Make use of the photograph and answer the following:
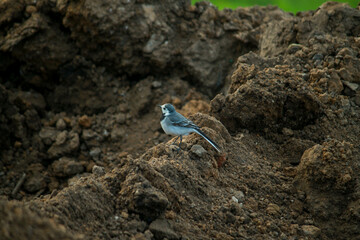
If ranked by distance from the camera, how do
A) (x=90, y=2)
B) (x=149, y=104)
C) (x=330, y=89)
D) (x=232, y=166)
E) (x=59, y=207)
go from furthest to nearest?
(x=149, y=104)
(x=90, y=2)
(x=330, y=89)
(x=232, y=166)
(x=59, y=207)

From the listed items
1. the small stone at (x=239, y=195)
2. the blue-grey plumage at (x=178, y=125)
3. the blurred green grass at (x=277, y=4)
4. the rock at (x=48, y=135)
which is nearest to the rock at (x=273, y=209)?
the small stone at (x=239, y=195)

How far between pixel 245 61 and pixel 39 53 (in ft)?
13.4

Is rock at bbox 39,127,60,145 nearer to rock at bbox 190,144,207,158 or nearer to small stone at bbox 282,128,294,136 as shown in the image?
rock at bbox 190,144,207,158

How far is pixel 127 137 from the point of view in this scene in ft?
24.1

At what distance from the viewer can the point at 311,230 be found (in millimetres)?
3844

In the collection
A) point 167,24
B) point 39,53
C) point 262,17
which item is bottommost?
point 262,17

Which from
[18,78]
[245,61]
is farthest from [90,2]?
[245,61]

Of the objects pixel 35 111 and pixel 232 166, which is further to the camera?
pixel 35 111

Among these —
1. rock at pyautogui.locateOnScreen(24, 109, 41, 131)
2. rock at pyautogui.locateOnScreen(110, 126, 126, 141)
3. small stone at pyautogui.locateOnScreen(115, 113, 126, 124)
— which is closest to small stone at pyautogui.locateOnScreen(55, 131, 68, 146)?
rock at pyautogui.locateOnScreen(24, 109, 41, 131)

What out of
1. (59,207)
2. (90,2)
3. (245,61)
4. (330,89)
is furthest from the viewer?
(90,2)

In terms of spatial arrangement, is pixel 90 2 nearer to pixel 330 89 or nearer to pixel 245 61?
pixel 245 61

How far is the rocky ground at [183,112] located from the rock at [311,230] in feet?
0.05

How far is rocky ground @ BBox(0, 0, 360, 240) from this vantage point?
3537mm

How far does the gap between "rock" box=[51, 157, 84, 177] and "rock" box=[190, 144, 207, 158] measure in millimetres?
2971
